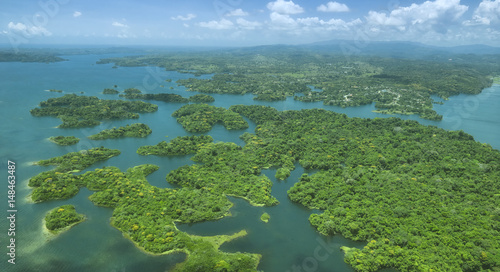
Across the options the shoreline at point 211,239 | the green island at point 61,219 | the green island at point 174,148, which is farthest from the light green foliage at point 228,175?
the green island at point 61,219

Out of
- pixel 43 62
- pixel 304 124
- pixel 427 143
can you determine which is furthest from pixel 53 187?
pixel 43 62

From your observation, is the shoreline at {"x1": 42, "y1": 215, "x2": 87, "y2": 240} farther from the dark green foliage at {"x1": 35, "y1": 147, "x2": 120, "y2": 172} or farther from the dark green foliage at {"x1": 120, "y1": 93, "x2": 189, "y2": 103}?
the dark green foliage at {"x1": 120, "y1": 93, "x2": 189, "y2": 103}

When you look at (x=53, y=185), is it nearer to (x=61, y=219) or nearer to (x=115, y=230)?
→ (x=61, y=219)

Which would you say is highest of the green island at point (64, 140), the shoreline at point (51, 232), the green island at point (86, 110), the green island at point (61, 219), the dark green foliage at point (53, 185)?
the green island at point (86, 110)

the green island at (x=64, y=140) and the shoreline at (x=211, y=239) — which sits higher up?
the green island at (x=64, y=140)

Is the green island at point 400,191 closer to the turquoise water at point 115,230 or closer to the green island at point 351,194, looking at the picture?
the green island at point 351,194

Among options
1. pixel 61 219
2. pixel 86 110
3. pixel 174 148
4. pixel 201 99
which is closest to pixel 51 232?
pixel 61 219

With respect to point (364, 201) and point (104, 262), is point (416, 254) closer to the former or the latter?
point (364, 201)
